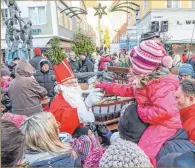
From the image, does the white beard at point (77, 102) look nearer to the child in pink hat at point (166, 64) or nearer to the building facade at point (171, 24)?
the child in pink hat at point (166, 64)

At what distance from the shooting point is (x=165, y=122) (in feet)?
5.64

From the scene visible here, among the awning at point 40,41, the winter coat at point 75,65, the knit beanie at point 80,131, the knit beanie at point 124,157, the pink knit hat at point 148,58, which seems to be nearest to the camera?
the knit beanie at point 124,157

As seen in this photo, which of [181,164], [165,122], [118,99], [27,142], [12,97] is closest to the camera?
[181,164]

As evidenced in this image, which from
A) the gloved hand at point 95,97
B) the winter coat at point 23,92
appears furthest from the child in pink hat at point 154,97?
the winter coat at point 23,92

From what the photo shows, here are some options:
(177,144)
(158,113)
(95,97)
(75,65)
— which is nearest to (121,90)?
(95,97)

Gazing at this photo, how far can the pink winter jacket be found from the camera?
65.7 inches

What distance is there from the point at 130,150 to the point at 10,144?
51cm

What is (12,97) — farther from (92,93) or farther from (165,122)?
(165,122)

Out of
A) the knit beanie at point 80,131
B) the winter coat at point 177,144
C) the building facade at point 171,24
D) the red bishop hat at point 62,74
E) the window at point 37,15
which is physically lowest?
the knit beanie at point 80,131

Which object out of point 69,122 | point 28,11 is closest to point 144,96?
point 69,122

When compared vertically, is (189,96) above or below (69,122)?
above

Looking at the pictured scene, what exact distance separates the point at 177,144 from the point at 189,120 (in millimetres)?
281

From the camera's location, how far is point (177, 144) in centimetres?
165

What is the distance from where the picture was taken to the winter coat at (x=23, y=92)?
323cm
